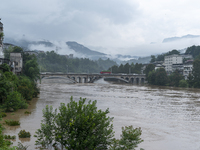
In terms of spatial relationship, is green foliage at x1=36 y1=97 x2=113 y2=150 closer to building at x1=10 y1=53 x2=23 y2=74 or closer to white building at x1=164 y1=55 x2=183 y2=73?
building at x1=10 y1=53 x2=23 y2=74

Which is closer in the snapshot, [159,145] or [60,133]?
[60,133]

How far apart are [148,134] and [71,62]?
558 ft

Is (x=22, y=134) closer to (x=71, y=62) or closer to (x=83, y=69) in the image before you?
(x=71, y=62)

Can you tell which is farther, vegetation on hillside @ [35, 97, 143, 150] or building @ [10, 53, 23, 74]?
building @ [10, 53, 23, 74]

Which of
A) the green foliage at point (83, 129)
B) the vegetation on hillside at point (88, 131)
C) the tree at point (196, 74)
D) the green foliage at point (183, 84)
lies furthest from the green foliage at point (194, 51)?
the green foliage at point (83, 129)

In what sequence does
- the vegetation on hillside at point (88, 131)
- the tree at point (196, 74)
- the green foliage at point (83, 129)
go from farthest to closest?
Result: the tree at point (196, 74) → the green foliage at point (83, 129) → the vegetation on hillside at point (88, 131)

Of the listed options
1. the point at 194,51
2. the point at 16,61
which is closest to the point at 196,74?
the point at 194,51

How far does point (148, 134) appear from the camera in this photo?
18.7 meters

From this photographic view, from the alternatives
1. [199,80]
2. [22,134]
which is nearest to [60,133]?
[22,134]

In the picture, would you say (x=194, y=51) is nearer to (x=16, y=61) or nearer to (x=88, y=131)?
(x=16, y=61)

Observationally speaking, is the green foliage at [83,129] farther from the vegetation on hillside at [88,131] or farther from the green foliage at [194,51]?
the green foliage at [194,51]

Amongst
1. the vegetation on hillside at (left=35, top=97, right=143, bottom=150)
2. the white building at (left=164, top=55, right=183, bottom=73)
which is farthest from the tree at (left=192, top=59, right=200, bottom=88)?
the vegetation on hillside at (left=35, top=97, right=143, bottom=150)

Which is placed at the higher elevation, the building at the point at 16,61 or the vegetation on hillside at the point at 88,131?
the building at the point at 16,61

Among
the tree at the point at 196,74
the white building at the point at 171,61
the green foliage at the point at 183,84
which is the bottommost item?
the green foliage at the point at 183,84
